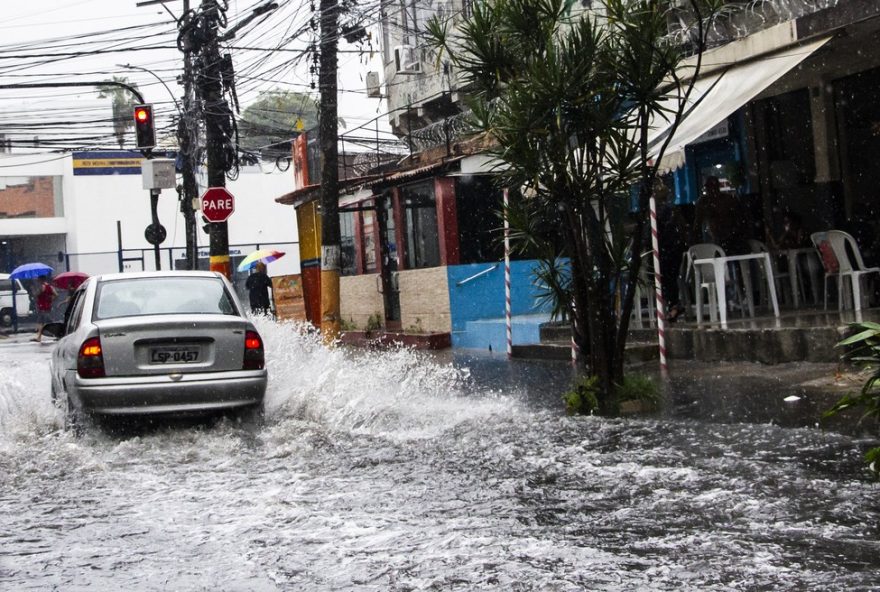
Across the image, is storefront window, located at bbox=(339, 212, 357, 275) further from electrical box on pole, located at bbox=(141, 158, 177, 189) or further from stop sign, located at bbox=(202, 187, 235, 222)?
stop sign, located at bbox=(202, 187, 235, 222)

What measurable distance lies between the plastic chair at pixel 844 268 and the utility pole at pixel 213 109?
11.6 meters

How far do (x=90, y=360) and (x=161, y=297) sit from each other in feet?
3.49

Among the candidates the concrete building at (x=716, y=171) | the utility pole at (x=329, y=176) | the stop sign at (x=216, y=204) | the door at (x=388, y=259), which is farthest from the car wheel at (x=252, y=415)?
the door at (x=388, y=259)

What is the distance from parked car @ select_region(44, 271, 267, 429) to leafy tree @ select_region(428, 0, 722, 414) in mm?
2652

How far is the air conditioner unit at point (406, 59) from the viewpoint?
28375 millimetres

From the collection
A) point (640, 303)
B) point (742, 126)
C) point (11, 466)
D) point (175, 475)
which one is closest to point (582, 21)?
point (175, 475)

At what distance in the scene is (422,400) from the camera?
11.4 metres

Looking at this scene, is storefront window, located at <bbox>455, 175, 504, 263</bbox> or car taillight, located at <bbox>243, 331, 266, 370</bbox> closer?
car taillight, located at <bbox>243, 331, 266, 370</bbox>

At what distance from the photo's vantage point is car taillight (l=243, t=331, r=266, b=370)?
372 inches

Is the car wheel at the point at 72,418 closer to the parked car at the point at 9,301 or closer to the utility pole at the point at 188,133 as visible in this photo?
the utility pole at the point at 188,133

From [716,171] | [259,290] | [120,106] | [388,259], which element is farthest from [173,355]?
[120,106]

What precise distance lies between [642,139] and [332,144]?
31.4 feet

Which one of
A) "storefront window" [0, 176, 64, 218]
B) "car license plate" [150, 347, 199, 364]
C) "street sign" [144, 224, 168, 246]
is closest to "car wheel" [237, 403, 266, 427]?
"car license plate" [150, 347, 199, 364]

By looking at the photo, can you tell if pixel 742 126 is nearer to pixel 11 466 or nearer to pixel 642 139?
pixel 642 139
